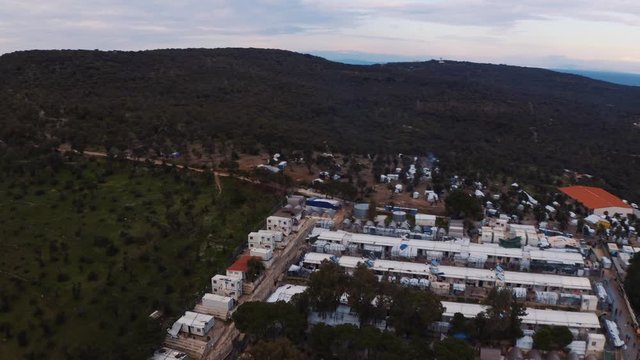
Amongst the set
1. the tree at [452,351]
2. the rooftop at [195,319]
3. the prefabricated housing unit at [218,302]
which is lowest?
the rooftop at [195,319]

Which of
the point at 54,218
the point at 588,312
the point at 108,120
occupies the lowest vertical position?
the point at 588,312

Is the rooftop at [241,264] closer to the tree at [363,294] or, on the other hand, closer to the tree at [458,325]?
the tree at [363,294]

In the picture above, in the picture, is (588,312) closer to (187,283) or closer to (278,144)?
(187,283)

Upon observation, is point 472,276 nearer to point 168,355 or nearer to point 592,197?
point 168,355

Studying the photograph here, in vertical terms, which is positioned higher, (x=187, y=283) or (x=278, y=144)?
(x=278, y=144)

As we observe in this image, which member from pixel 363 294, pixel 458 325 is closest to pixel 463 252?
pixel 458 325

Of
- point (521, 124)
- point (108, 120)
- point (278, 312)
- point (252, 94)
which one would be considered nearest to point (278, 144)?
point (108, 120)

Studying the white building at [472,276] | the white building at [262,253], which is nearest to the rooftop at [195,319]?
the white building at [262,253]
